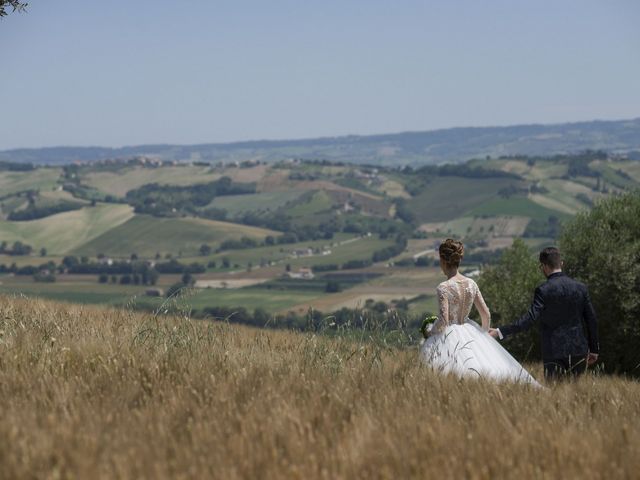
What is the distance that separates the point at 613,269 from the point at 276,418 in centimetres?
3446

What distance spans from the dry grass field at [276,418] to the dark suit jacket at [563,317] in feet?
8.22

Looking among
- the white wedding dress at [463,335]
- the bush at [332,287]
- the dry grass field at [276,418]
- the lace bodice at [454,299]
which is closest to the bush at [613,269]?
the white wedding dress at [463,335]

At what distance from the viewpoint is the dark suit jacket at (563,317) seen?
9883mm

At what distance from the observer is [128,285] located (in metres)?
181

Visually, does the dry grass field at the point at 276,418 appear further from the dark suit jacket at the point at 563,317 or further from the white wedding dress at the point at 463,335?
the dark suit jacket at the point at 563,317

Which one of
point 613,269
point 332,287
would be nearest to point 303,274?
point 332,287

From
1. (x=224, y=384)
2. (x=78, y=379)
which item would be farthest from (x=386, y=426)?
(x=78, y=379)

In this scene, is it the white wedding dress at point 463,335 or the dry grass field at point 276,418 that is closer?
the dry grass field at point 276,418

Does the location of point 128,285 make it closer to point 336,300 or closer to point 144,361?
point 336,300

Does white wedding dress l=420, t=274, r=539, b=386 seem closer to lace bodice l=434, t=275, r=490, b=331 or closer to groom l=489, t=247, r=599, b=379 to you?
lace bodice l=434, t=275, r=490, b=331

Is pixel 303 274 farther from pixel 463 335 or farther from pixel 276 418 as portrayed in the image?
pixel 276 418

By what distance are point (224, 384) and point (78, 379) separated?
39.2 inches

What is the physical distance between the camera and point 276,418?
15.1ft

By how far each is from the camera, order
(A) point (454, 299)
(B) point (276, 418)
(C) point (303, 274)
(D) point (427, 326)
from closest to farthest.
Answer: (B) point (276, 418) < (A) point (454, 299) < (D) point (427, 326) < (C) point (303, 274)
